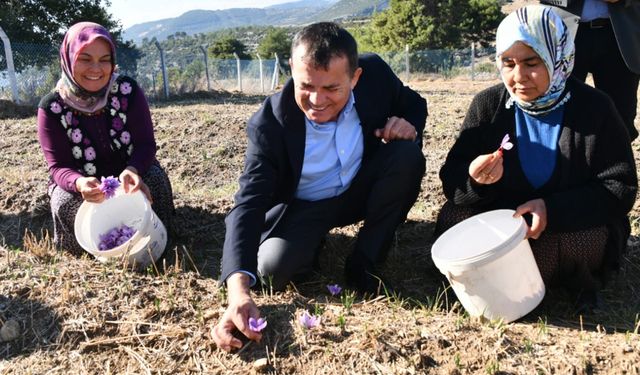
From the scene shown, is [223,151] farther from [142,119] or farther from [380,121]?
[380,121]

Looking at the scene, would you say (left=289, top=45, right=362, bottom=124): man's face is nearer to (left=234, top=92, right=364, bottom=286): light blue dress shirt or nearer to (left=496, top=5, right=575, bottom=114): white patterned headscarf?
(left=234, top=92, right=364, bottom=286): light blue dress shirt

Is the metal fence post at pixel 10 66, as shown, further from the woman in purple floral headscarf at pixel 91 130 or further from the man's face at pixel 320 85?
the man's face at pixel 320 85

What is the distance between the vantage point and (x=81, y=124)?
2.95m

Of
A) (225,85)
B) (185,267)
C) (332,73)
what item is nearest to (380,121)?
(332,73)

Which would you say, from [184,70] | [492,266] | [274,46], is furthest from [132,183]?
[274,46]

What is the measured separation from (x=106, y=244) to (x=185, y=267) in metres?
0.39

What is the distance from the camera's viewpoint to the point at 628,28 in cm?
280

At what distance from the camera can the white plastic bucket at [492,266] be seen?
1972 millimetres

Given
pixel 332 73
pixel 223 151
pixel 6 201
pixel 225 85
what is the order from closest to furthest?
pixel 332 73
pixel 6 201
pixel 223 151
pixel 225 85

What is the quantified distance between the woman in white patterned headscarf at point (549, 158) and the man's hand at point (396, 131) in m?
0.20

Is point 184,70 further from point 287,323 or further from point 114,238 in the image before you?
point 287,323

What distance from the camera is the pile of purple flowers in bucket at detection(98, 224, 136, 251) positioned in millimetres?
2762

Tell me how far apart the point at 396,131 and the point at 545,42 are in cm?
68

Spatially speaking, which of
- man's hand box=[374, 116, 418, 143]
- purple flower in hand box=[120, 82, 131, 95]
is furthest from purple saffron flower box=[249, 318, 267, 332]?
purple flower in hand box=[120, 82, 131, 95]
